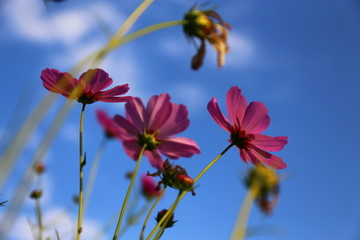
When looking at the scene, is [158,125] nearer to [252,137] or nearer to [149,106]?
[149,106]

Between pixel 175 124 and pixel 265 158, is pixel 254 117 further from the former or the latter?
pixel 175 124

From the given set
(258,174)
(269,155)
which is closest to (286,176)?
(258,174)

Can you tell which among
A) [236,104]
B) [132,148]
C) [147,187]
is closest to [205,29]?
[236,104]

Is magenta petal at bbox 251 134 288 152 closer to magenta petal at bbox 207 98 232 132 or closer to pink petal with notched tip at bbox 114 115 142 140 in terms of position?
magenta petal at bbox 207 98 232 132

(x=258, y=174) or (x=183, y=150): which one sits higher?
(x=183, y=150)

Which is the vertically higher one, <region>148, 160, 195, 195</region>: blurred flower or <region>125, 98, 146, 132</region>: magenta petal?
<region>125, 98, 146, 132</region>: magenta petal

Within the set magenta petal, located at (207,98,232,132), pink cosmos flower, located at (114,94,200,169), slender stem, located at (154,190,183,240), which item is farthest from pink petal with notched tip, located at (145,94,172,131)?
slender stem, located at (154,190,183,240)
